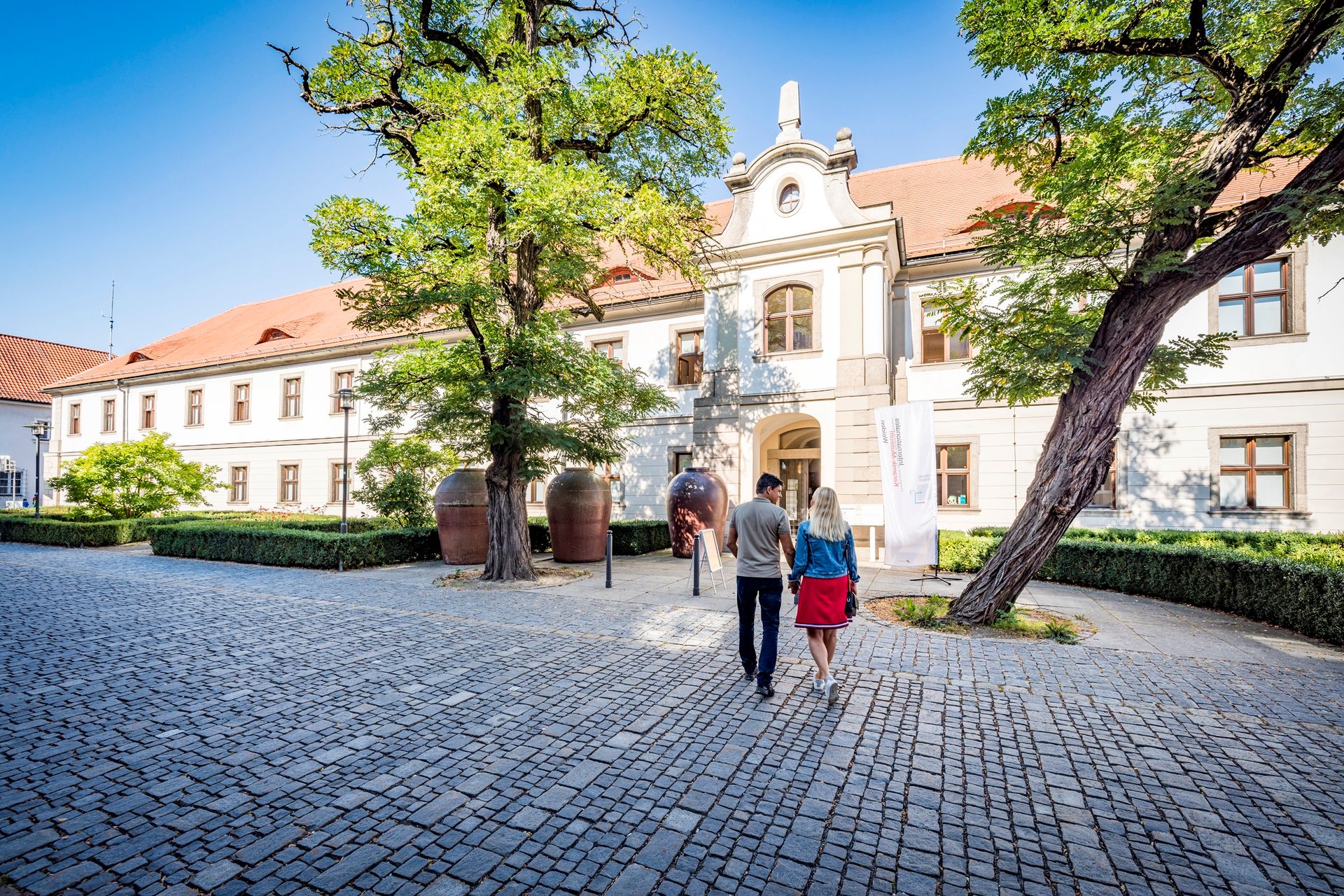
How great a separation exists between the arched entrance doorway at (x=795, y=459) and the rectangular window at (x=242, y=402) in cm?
2380

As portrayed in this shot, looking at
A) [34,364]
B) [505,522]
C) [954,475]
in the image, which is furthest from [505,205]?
[34,364]

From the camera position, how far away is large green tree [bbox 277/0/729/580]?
9828 millimetres

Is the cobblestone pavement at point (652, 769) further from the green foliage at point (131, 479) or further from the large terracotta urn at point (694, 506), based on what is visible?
the green foliage at point (131, 479)

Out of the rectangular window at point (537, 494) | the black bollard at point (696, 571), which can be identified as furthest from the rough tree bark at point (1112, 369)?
the rectangular window at point (537, 494)

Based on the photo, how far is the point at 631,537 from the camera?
52.1 feet

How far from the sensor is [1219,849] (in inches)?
119

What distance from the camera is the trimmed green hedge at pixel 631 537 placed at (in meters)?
15.9

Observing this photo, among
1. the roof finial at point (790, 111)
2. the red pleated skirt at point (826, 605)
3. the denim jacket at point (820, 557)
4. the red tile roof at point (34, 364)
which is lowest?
the red pleated skirt at point (826, 605)

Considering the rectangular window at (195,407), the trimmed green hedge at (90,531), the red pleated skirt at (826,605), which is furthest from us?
the rectangular window at (195,407)

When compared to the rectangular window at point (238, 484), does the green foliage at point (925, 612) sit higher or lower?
lower

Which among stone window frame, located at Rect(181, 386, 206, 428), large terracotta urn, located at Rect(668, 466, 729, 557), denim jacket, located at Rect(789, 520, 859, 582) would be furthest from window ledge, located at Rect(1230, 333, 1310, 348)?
stone window frame, located at Rect(181, 386, 206, 428)

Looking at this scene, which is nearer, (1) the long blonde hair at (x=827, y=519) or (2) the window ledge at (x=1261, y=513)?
(1) the long blonde hair at (x=827, y=519)

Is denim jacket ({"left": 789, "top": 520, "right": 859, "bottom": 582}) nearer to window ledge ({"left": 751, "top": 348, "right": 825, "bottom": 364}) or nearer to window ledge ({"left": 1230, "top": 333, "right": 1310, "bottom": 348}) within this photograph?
window ledge ({"left": 751, "top": 348, "right": 825, "bottom": 364})

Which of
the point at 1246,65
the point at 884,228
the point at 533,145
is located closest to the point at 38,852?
the point at 533,145
